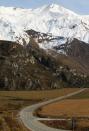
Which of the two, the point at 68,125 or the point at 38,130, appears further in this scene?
the point at 68,125

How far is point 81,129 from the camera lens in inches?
2835

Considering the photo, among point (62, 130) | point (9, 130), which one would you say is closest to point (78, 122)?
point (62, 130)

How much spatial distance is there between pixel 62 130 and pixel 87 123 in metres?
12.1

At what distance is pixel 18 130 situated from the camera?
6644 centimetres

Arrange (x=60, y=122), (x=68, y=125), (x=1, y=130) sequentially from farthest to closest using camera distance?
1. (x=60, y=122)
2. (x=68, y=125)
3. (x=1, y=130)

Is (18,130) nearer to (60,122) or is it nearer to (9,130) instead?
(9,130)

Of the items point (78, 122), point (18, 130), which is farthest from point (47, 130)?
point (78, 122)

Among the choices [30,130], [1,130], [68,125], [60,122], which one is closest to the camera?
[1,130]

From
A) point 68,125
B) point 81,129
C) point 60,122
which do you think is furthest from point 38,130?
point 60,122

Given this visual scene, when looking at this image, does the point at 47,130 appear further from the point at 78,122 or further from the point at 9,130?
the point at 78,122

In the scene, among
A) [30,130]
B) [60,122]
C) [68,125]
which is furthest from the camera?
[60,122]

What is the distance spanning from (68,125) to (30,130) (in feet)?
44.0

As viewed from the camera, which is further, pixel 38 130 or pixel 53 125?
pixel 53 125

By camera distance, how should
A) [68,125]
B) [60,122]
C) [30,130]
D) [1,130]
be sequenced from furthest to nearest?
1. [60,122]
2. [68,125]
3. [30,130]
4. [1,130]
